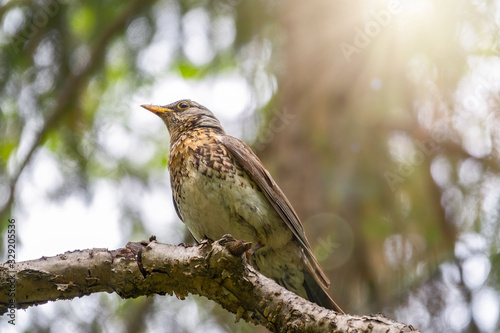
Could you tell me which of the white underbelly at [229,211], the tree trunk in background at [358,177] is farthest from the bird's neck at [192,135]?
the tree trunk in background at [358,177]

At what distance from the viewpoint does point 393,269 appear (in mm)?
5082

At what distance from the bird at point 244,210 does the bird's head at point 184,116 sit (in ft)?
1.83

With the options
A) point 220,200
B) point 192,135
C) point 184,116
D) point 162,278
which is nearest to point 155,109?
point 184,116

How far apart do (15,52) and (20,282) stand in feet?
9.96

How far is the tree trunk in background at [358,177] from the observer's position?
497 centimetres

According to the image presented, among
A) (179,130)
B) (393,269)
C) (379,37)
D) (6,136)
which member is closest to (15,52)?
(6,136)

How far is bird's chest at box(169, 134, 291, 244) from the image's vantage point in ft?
12.0

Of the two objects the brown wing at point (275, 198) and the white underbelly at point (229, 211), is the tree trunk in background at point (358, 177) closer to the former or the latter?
the brown wing at point (275, 198)

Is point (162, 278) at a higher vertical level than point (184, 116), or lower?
lower

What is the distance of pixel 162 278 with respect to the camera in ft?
9.23

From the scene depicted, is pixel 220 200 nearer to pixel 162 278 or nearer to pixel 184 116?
pixel 162 278

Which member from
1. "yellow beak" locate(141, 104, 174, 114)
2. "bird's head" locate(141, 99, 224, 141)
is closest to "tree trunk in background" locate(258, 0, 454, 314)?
"bird's head" locate(141, 99, 224, 141)

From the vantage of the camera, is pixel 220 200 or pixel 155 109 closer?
pixel 220 200

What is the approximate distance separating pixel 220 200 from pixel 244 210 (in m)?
0.18
